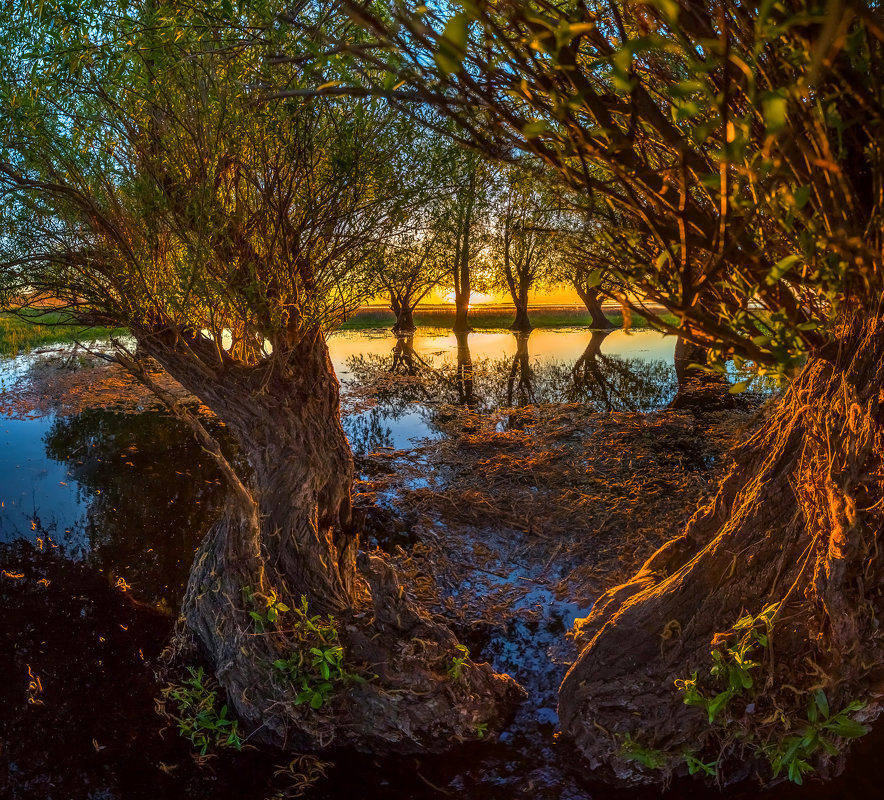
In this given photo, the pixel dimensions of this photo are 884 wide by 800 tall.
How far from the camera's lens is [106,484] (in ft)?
39.6

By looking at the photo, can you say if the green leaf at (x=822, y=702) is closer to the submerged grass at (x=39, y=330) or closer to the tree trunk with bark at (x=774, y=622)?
the tree trunk with bark at (x=774, y=622)

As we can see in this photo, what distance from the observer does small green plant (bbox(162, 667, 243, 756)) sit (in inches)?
216

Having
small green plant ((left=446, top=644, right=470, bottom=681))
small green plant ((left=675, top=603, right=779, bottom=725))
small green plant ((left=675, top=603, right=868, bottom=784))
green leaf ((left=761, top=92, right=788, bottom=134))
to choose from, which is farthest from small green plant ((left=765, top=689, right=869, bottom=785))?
green leaf ((left=761, top=92, right=788, bottom=134))

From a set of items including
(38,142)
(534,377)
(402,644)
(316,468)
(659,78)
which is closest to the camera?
(659,78)

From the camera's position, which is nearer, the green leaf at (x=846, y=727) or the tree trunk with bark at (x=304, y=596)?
the green leaf at (x=846, y=727)

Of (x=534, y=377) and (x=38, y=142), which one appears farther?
(x=534, y=377)

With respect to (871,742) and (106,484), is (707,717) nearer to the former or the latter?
(871,742)

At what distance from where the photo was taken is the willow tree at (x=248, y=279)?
544 cm

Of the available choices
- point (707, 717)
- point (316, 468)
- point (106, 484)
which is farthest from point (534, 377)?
point (707, 717)

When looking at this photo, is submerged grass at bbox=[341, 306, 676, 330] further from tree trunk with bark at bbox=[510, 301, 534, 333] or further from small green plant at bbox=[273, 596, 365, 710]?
small green plant at bbox=[273, 596, 365, 710]

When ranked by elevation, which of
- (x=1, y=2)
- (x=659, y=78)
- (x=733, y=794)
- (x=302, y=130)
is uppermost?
(x=1, y=2)

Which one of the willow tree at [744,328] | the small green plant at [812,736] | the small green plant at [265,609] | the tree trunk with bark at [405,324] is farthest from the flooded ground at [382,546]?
the tree trunk with bark at [405,324]

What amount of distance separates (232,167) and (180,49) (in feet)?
3.46

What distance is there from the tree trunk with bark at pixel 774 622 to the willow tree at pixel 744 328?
0.01m
